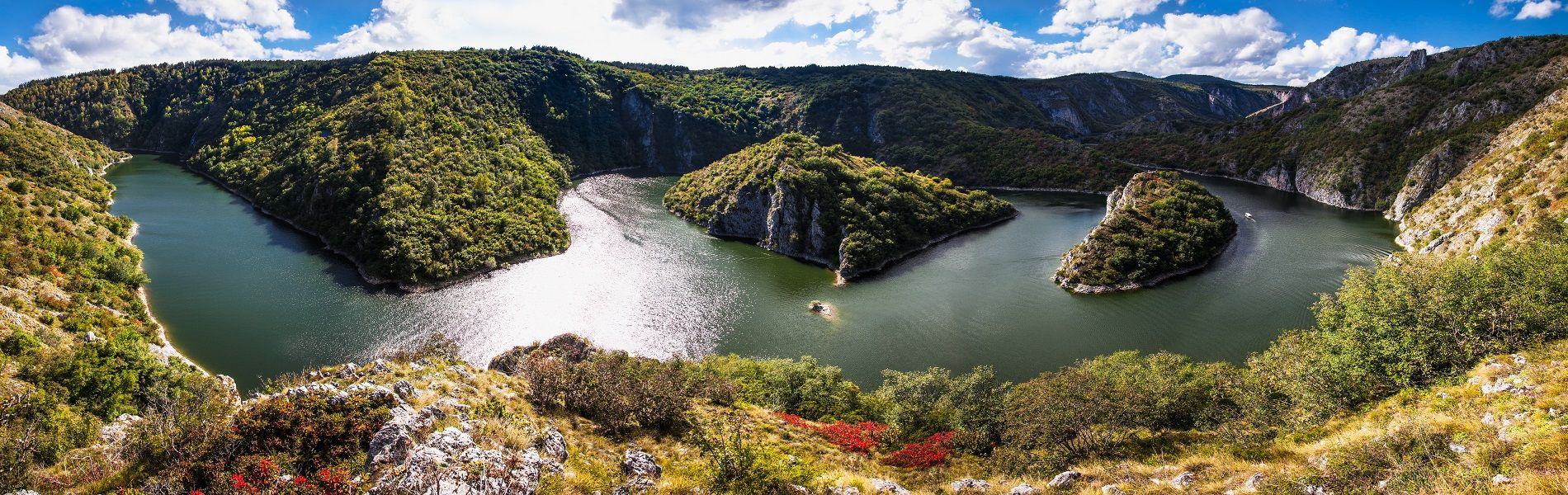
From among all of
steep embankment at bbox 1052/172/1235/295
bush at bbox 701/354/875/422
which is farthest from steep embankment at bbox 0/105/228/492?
steep embankment at bbox 1052/172/1235/295

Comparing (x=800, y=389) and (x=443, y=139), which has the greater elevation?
(x=443, y=139)

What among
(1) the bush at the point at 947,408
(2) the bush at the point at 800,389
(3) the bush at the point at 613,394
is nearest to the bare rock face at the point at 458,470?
(3) the bush at the point at 613,394

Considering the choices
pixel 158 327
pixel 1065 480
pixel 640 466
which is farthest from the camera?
pixel 158 327

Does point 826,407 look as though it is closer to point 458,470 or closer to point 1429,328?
point 458,470

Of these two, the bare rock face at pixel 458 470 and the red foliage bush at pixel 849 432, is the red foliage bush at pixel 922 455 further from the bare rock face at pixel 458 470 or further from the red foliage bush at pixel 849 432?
the bare rock face at pixel 458 470

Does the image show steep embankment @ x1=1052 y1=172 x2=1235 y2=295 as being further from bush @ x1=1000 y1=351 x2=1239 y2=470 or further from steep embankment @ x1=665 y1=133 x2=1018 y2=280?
bush @ x1=1000 y1=351 x2=1239 y2=470

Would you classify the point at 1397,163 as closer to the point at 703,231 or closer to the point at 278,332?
the point at 703,231

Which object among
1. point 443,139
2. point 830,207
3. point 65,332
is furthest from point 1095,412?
point 443,139
